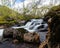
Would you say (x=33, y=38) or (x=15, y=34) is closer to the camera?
(x=33, y=38)

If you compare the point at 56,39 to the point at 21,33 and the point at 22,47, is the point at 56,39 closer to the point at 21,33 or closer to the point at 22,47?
the point at 22,47

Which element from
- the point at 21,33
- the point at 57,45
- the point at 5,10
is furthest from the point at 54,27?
the point at 5,10

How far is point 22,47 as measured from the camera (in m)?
21.2

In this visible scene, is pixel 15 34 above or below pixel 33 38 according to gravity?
below

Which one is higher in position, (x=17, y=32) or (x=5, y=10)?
(x=17, y=32)

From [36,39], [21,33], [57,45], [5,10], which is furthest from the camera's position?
[5,10]

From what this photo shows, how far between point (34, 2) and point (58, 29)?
443 ft

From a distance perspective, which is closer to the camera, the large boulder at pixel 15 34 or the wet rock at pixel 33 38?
the wet rock at pixel 33 38

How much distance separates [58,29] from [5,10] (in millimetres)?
132302

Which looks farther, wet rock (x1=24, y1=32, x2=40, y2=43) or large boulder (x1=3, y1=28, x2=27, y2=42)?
large boulder (x1=3, y1=28, x2=27, y2=42)

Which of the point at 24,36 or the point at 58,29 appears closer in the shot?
the point at 58,29

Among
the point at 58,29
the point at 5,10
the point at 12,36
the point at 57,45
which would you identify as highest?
the point at 58,29

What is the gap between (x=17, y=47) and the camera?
69.4 feet

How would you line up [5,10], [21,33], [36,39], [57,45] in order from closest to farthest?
1. [57,45]
2. [36,39]
3. [21,33]
4. [5,10]
